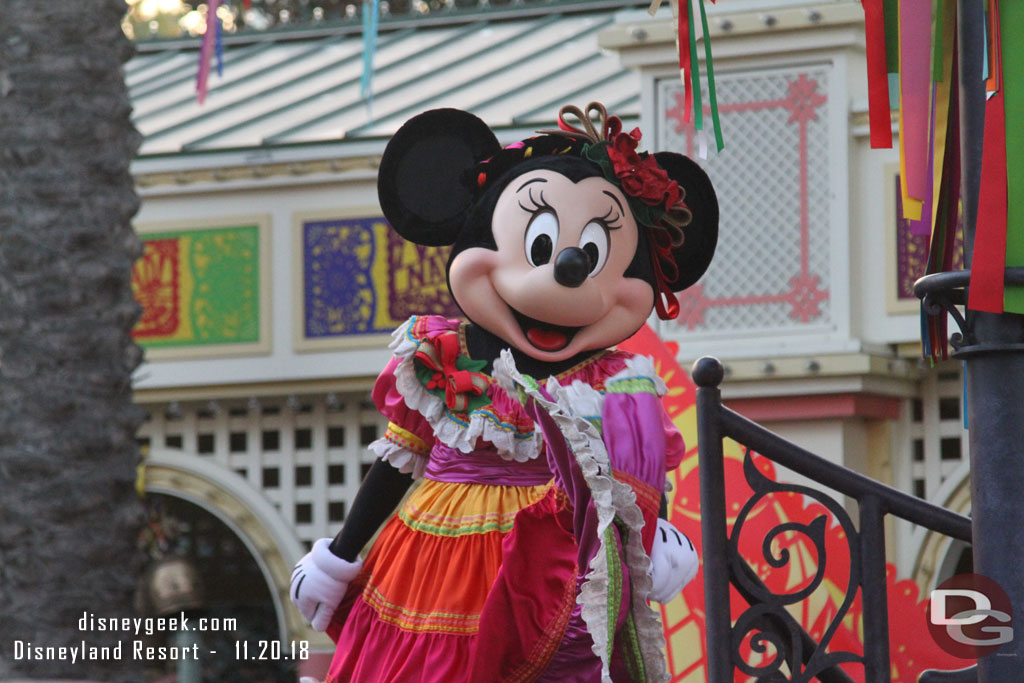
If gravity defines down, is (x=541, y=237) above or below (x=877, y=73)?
below

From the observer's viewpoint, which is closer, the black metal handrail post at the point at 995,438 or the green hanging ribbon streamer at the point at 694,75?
the black metal handrail post at the point at 995,438

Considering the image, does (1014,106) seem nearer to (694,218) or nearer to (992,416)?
(992,416)

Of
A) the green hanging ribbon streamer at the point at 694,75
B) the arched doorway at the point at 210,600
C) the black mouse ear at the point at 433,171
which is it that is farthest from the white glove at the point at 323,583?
the arched doorway at the point at 210,600

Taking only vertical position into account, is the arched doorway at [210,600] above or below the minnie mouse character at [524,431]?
below

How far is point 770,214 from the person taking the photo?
5.81 m

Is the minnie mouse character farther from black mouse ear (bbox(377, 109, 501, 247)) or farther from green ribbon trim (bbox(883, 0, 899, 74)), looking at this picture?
green ribbon trim (bbox(883, 0, 899, 74))

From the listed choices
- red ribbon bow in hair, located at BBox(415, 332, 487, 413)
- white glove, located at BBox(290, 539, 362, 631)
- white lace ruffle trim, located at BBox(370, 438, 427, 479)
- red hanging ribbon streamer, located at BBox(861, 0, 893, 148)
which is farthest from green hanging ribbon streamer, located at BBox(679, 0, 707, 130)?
white glove, located at BBox(290, 539, 362, 631)

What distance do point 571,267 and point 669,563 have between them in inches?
23.4

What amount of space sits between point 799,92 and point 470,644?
3575 millimetres

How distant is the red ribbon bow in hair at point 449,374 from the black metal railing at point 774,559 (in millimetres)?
489

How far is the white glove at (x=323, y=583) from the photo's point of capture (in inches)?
122

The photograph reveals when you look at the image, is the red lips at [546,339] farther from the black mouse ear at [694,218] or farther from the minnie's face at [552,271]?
the black mouse ear at [694,218]

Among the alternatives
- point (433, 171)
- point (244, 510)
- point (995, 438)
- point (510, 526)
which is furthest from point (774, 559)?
point (244, 510)

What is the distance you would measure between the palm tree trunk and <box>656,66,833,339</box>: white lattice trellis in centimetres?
212
